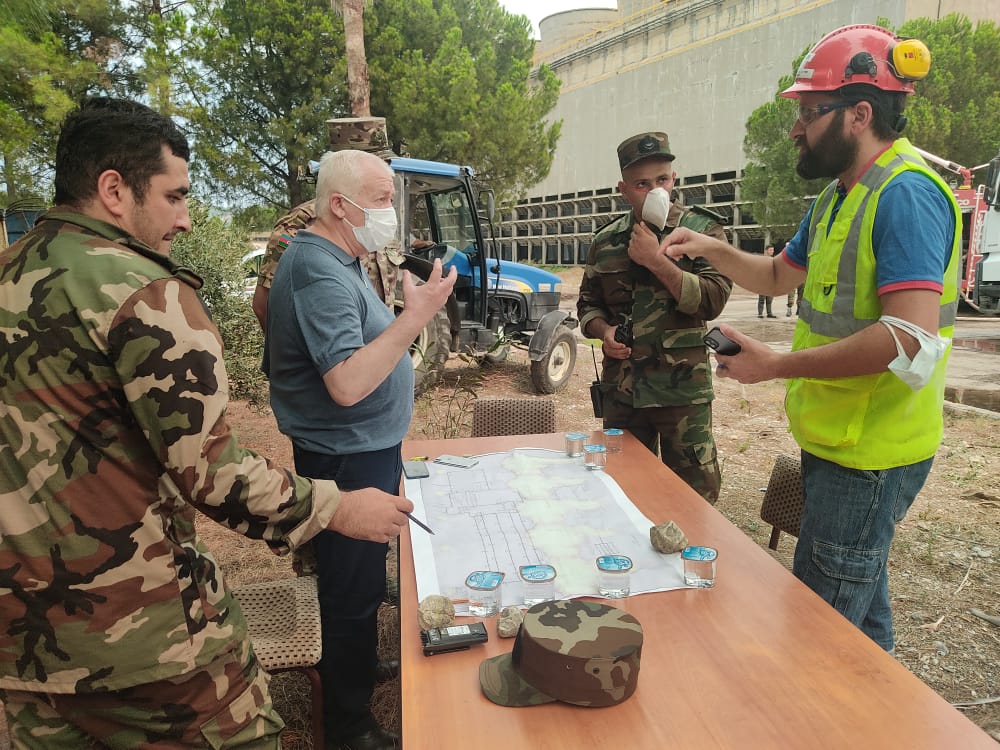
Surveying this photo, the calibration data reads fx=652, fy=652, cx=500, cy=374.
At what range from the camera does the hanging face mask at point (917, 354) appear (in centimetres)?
143

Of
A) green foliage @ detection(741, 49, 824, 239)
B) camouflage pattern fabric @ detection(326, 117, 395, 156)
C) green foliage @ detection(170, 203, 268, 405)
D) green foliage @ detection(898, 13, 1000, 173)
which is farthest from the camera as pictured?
green foliage @ detection(741, 49, 824, 239)

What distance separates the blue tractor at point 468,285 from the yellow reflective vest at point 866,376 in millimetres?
4529

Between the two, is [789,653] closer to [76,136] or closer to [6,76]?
[76,136]

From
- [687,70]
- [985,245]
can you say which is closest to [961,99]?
[985,245]

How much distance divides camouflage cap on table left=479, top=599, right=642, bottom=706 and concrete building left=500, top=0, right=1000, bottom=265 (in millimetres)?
25499

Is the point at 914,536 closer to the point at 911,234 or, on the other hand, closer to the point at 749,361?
the point at 749,361

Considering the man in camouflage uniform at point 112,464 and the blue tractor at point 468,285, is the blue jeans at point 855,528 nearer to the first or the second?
the man in camouflage uniform at point 112,464

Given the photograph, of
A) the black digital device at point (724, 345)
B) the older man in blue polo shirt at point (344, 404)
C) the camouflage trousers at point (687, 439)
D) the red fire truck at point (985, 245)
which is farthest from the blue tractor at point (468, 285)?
the red fire truck at point (985, 245)

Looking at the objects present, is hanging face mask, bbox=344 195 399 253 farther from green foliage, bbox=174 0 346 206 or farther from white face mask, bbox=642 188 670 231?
green foliage, bbox=174 0 346 206

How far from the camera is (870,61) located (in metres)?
1.56

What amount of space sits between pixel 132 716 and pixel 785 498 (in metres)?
2.49

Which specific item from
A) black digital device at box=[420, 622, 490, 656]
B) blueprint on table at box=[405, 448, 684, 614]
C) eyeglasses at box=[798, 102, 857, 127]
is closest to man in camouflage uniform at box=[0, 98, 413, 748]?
black digital device at box=[420, 622, 490, 656]

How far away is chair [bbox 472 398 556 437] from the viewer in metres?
3.19

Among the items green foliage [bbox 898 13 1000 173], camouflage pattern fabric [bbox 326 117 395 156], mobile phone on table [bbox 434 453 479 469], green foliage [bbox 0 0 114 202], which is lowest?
mobile phone on table [bbox 434 453 479 469]
